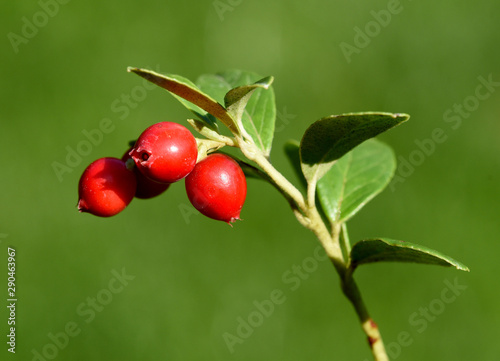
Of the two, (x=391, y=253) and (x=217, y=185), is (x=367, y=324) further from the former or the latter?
(x=217, y=185)

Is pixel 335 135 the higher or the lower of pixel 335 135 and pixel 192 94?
the lower

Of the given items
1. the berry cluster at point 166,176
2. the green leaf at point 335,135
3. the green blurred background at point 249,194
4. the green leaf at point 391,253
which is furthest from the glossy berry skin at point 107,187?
the green blurred background at point 249,194

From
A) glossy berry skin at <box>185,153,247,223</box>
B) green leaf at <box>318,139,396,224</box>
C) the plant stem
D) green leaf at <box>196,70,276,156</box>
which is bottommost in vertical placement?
the plant stem

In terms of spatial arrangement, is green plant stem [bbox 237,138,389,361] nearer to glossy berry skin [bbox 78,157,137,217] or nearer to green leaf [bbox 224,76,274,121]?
green leaf [bbox 224,76,274,121]

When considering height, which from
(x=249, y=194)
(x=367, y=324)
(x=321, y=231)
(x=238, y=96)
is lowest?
(x=367, y=324)

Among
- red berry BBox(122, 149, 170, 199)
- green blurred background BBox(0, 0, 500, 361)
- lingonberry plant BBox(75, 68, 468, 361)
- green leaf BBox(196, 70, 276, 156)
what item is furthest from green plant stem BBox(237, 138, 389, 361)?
green blurred background BBox(0, 0, 500, 361)

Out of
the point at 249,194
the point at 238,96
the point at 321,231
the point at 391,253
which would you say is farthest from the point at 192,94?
the point at 249,194

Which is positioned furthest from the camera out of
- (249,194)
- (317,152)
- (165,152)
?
(249,194)

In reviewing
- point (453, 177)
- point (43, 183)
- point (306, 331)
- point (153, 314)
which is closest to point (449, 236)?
point (453, 177)

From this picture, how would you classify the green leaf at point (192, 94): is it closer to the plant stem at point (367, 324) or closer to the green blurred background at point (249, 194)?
the plant stem at point (367, 324)
